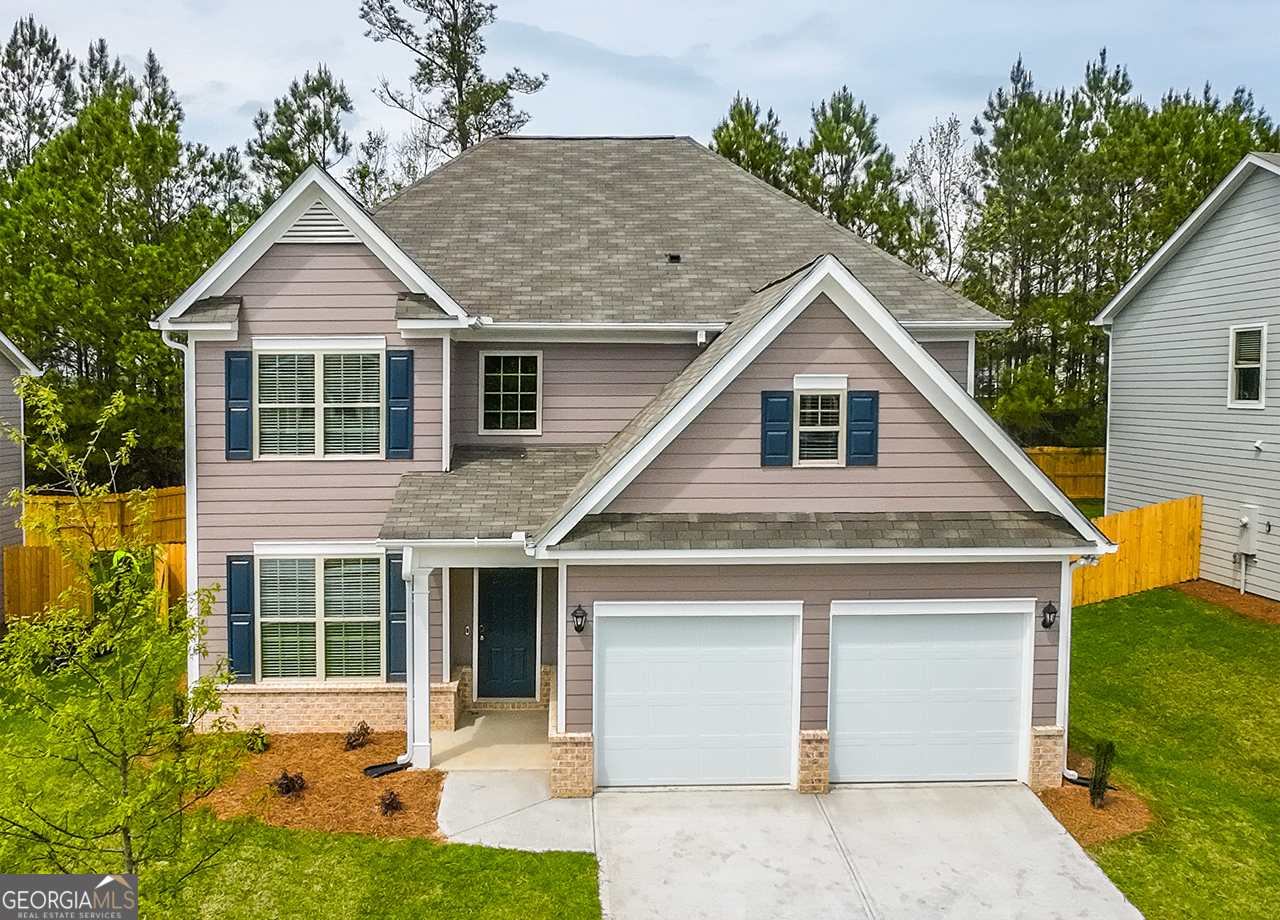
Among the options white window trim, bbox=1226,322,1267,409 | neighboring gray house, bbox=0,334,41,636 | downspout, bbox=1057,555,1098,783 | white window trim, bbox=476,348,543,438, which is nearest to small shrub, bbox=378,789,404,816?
white window trim, bbox=476,348,543,438

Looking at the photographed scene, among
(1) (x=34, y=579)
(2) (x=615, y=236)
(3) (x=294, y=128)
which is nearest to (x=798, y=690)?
(2) (x=615, y=236)

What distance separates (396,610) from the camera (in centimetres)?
1267

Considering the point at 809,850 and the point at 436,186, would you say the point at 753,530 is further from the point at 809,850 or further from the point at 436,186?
the point at 436,186

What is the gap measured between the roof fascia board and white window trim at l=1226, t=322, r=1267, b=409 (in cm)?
2468

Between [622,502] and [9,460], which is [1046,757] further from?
[9,460]

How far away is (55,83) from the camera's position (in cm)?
3941

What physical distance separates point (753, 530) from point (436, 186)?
10.3 meters

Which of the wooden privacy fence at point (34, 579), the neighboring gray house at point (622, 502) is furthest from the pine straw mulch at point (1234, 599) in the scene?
the wooden privacy fence at point (34, 579)

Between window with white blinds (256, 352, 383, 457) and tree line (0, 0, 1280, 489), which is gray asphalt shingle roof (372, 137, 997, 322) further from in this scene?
tree line (0, 0, 1280, 489)

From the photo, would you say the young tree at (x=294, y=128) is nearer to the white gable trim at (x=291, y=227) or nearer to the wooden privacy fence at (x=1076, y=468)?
the white gable trim at (x=291, y=227)

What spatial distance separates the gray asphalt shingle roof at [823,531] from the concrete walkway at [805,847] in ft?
9.95

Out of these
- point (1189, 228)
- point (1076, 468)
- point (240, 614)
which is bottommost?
point (240, 614)

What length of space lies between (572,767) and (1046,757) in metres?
5.76

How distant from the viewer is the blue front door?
1366cm
